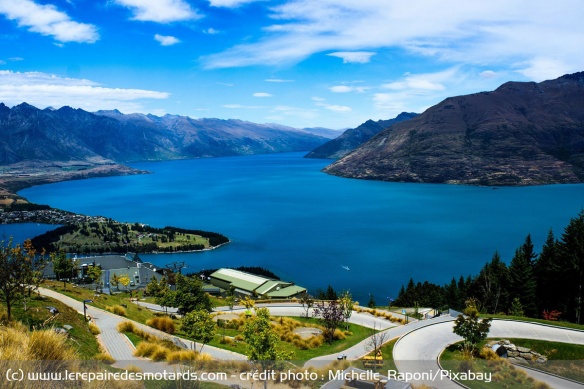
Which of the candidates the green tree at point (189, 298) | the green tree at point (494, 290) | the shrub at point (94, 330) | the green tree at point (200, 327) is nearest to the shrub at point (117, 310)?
the green tree at point (189, 298)

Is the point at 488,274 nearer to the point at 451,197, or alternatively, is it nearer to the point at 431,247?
the point at 431,247

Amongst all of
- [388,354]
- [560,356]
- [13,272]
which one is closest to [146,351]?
[13,272]

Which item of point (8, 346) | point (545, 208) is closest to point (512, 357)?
point (8, 346)

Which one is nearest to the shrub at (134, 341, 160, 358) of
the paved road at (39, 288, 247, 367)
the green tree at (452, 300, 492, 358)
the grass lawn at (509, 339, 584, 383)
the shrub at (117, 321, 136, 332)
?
the paved road at (39, 288, 247, 367)

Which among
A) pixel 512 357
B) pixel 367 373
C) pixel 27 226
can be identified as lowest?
pixel 27 226

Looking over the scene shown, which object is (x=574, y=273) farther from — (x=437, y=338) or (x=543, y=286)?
(x=437, y=338)
